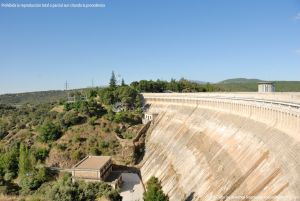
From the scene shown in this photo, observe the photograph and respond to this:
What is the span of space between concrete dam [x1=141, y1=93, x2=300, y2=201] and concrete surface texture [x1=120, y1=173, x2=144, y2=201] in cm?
204

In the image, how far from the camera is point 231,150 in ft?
111

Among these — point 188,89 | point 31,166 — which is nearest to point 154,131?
point 31,166

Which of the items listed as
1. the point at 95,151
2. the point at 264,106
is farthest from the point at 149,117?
the point at 264,106

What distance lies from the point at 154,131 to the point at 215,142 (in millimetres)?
26878

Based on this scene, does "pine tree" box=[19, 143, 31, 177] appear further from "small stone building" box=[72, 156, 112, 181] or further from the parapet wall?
the parapet wall

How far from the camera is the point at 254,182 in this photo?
82.9 feet

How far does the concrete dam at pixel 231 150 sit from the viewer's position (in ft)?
78.8

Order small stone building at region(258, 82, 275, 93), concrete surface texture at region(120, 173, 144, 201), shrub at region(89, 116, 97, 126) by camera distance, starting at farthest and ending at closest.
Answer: shrub at region(89, 116, 97, 126)
small stone building at region(258, 82, 275, 93)
concrete surface texture at region(120, 173, 144, 201)

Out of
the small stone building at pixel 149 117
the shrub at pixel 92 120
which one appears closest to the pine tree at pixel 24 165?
the shrub at pixel 92 120

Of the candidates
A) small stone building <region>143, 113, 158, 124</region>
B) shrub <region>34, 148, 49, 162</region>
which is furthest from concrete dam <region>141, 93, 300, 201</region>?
shrub <region>34, 148, 49, 162</region>

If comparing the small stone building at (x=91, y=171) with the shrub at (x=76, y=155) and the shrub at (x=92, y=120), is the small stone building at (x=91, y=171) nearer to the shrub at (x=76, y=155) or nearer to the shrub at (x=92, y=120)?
the shrub at (x=76, y=155)

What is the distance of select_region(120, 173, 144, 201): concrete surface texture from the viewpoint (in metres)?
43.6

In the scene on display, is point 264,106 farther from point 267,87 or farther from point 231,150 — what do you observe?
point 267,87

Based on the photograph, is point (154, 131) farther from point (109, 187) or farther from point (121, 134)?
point (109, 187)
